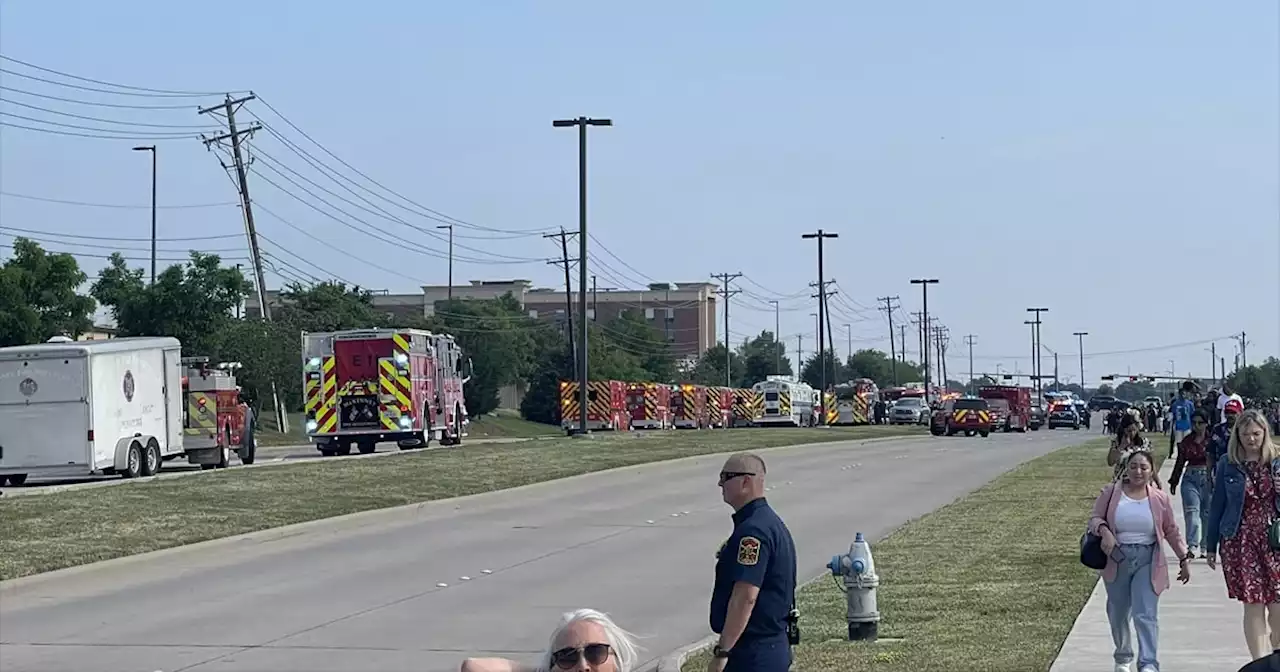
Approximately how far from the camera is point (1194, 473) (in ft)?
57.9

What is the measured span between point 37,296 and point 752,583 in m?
45.7

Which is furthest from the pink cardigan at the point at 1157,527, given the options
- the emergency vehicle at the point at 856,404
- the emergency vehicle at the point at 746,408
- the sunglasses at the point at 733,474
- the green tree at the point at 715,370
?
the green tree at the point at 715,370

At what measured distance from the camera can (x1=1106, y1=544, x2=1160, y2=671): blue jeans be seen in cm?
1095

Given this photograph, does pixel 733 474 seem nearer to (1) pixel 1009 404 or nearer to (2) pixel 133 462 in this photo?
(2) pixel 133 462

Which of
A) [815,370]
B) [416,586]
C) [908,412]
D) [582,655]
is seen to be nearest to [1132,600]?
[582,655]

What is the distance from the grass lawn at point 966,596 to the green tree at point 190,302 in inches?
1465

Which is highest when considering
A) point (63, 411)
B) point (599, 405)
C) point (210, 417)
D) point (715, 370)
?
point (715, 370)

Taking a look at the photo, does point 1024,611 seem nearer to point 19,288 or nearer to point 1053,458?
point 1053,458

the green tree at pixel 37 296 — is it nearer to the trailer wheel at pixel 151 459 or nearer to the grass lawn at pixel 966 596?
the trailer wheel at pixel 151 459

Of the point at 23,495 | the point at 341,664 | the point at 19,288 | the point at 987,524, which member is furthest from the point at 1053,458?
the point at 341,664

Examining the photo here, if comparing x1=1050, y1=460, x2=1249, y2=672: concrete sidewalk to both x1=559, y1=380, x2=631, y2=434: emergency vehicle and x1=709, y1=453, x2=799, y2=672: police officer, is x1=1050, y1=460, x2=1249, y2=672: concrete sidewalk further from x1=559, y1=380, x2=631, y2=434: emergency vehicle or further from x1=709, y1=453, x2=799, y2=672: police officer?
x1=559, y1=380, x2=631, y2=434: emergency vehicle

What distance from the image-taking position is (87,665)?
1243 centimetres

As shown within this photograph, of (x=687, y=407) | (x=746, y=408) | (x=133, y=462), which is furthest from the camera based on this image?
(x=746, y=408)

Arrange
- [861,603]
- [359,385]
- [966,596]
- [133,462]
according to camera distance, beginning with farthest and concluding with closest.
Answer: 1. [359,385]
2. [133,462]
3. [966,596]
4. [861,603]
